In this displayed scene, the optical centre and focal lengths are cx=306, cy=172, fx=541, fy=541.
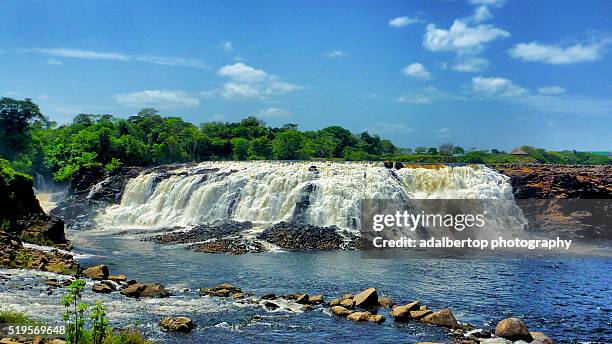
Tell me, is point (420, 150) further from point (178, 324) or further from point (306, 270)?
point (178, 324)

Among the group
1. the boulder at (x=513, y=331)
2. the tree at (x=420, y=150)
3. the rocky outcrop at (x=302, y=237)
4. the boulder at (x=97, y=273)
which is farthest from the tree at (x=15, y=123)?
the tree at (x=420, y=150)

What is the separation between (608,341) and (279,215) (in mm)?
28755

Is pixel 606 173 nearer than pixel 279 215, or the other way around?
pixel 279 215

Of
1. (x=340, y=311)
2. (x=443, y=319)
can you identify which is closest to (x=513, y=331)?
(x=443, y=319)

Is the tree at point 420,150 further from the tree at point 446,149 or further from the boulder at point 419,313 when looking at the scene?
the boulder at point 419,313

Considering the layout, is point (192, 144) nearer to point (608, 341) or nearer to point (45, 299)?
point (45, 299)

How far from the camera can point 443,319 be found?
Result: 64.1 feet

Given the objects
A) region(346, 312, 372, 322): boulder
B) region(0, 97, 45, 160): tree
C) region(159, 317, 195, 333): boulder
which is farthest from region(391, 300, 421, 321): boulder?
region(0, 97, 45, 160): tree

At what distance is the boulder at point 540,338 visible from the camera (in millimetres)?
17719

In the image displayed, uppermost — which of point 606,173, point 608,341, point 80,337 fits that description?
point 606,173

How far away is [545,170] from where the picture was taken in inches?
2071

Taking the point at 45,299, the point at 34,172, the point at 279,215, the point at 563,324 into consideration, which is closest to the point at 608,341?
the point at 563,324

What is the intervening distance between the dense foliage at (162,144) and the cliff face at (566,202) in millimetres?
38985

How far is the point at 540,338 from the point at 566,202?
3342 centimetres
